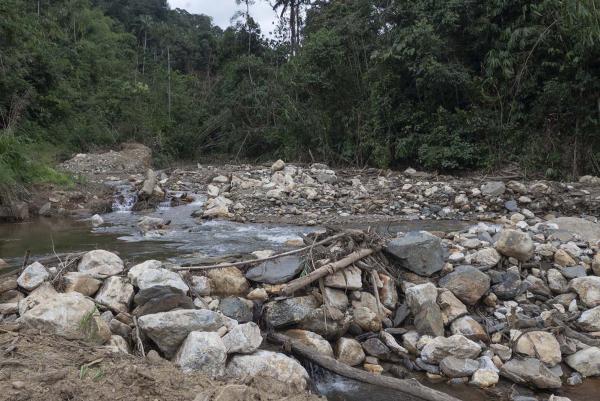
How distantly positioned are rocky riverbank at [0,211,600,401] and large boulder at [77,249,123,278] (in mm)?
13

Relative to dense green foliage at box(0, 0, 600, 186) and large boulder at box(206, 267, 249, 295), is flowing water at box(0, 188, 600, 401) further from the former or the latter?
dense green foliage at box(0, 0, 600, 186)

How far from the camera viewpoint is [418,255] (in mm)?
5152

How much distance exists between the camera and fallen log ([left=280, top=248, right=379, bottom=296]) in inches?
173

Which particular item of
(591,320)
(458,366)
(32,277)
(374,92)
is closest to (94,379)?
(32,277)

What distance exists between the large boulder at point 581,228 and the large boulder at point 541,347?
2657 mm

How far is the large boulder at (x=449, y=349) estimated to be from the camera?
13.1 ft

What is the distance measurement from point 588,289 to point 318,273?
2698 mm

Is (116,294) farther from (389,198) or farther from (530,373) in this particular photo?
(389,198)

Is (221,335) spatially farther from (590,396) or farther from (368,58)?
(368,58)

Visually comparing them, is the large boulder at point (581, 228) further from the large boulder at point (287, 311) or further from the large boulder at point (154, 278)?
the large boulder at point (154, 278)

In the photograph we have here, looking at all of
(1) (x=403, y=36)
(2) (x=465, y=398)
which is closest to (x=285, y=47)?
(1) (x=403, y=36)

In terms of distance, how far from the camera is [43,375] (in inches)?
98.3

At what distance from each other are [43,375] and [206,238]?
492cm

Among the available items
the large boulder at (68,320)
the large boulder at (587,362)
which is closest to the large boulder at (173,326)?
the large boulder at (68,320)
